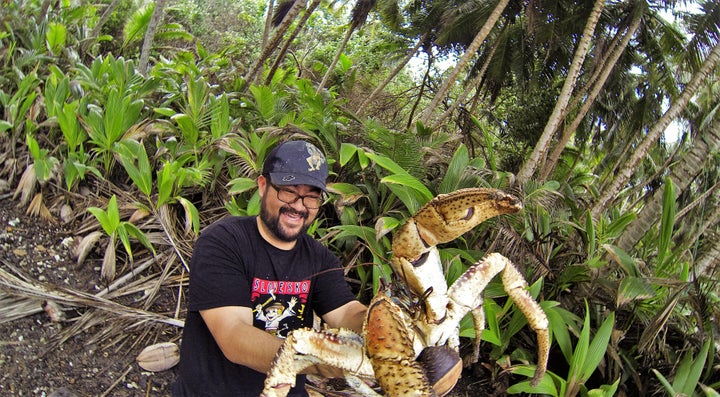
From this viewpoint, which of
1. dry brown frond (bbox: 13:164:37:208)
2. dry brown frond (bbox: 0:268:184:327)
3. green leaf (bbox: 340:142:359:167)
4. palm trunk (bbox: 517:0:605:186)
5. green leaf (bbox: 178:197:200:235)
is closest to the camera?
dry brown frond (bbox: 0:268:184:327)

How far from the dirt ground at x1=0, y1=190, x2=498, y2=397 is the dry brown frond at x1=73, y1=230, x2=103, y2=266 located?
0.06 m

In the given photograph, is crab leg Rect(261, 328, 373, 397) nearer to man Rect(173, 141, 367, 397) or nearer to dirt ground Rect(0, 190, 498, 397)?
man Rect(173, 141, 367, 397)

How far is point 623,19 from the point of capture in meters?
8.39

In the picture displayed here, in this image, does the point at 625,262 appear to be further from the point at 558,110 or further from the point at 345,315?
the point at 558,110

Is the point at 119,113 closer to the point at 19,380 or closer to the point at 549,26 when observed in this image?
the point at 19,380

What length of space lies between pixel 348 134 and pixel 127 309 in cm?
248

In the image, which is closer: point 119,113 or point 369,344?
point 369,344

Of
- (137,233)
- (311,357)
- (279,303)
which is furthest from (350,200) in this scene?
(311,357)

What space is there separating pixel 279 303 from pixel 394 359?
0.84m

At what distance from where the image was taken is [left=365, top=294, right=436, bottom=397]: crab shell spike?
132 cm

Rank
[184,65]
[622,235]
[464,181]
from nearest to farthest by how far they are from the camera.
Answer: [464,181] → [622,235] → [184,65]

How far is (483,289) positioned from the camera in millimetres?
1691

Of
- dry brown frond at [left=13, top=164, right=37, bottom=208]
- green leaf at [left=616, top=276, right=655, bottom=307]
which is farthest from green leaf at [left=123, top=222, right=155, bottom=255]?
green leaf at [left=616, top=276, right=655, bottom=307]

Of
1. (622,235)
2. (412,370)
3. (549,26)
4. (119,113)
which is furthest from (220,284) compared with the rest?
(549,26)
